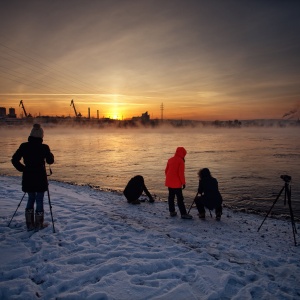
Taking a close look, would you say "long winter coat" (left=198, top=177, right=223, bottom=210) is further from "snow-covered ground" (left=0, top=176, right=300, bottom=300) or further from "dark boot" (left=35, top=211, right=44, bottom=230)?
"dark boot" (left=35, top=211, right=44, bottom=230)

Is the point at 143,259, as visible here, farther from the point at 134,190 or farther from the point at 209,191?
the point at 134,190

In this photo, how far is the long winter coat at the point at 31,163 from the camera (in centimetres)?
547

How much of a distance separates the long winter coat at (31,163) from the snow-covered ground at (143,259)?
3.53 feet

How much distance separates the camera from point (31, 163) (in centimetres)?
551

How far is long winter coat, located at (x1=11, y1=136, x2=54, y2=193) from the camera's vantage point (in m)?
5.47

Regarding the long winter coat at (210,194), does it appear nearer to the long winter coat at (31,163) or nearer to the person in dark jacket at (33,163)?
the person in dark jacket at (33,163)

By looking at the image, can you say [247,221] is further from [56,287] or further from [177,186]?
[56,287]

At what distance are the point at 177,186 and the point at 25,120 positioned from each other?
103 m

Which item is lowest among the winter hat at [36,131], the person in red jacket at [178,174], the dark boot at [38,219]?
the dark boot at [38,219]

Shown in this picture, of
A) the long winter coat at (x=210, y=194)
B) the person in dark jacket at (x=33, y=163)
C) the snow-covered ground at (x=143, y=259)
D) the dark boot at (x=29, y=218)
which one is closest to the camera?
the snow-covered ground at (x=143, y=259)

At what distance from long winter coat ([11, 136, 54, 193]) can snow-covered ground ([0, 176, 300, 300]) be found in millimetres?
1077

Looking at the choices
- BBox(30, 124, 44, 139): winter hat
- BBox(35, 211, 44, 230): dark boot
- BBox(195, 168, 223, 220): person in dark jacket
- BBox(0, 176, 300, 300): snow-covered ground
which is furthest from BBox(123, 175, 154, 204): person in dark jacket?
BBox(30, 124, 44, 139): winter hat

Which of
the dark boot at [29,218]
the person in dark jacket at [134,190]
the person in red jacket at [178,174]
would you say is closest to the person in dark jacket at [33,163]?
the dark boot at [29,218]

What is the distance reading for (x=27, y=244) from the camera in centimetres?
506
